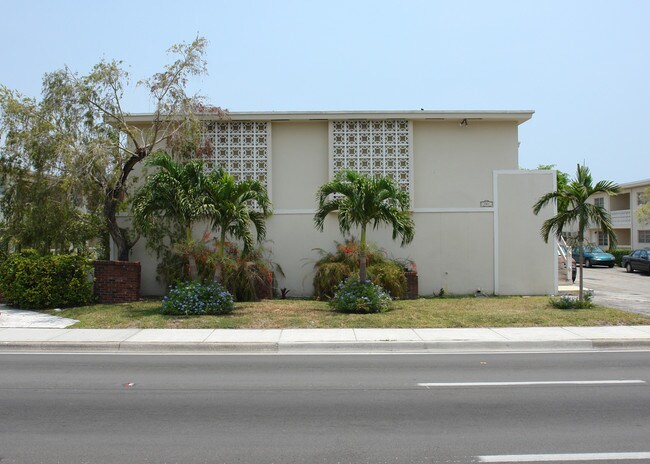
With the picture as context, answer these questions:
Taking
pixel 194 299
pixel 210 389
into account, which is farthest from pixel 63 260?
pixel 210 389

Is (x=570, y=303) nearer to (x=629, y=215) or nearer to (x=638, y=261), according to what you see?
(x=638, y=261)

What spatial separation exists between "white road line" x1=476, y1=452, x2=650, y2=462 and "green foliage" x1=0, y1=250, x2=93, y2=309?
13.3 metres

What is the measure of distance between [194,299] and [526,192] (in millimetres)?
11349

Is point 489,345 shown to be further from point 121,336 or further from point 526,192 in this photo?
point 526,192

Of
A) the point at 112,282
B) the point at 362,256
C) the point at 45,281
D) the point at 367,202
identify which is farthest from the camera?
the point at 112,282

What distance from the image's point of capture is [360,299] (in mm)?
14414

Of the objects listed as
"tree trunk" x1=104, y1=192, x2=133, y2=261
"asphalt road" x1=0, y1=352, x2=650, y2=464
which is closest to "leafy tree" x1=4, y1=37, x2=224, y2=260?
"tree trunk" x1=104, y1=192, x2=133, y2=261

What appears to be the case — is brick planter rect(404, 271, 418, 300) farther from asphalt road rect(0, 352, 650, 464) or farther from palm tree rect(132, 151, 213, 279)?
asphalt road rect(0, 352, 650, 464)

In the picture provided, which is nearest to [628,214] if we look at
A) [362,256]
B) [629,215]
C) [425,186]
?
[629,215]

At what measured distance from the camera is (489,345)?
11.2m

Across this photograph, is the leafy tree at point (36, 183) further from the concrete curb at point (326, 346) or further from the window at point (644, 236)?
the window at point (644, 236)

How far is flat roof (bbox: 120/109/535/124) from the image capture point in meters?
18.4

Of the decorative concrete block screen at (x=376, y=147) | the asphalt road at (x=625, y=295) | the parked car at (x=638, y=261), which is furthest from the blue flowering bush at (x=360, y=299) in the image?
the parked car at (x=638, y=261)

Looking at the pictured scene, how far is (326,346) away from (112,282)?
820cm
